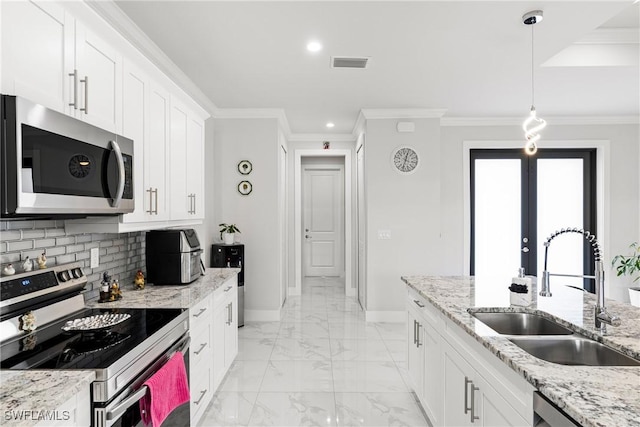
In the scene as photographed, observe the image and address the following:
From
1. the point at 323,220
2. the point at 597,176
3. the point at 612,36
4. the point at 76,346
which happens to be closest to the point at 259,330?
the point at 76,346

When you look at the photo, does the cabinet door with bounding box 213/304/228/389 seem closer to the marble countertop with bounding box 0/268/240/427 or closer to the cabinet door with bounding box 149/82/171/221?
the cabinet door with bounding box 149/82/171/221

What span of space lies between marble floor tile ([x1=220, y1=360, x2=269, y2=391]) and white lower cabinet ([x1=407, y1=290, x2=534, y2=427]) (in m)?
1.25

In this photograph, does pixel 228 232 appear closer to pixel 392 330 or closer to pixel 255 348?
pixel 255 348

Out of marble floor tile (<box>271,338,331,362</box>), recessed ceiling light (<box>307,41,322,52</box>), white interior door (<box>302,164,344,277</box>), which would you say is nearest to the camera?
recessed ceiling light (<box>307,41,322,52</box>)

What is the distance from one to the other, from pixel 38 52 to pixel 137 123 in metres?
0.73

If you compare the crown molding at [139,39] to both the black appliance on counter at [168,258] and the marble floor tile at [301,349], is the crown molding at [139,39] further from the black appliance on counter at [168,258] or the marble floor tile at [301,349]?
the marble floor tile at [301,349]

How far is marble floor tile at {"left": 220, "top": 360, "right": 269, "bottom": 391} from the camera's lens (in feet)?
9.40

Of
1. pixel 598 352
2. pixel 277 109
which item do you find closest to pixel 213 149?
pixel 277 109

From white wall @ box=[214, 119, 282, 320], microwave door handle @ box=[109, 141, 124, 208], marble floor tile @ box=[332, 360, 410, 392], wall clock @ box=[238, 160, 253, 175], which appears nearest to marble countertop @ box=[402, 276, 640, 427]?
marble floor tile @ box=[332, 360, 410, 392]

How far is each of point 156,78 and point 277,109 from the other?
2260 millimetres

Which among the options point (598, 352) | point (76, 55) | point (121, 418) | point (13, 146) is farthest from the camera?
point (76, 55)

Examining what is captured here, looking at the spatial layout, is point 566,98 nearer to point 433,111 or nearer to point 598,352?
point 433,111

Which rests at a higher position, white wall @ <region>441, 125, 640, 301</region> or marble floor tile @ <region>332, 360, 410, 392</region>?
white wall @ <region>441, 125, 640, 301</region>

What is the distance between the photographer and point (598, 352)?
4.73 ft
